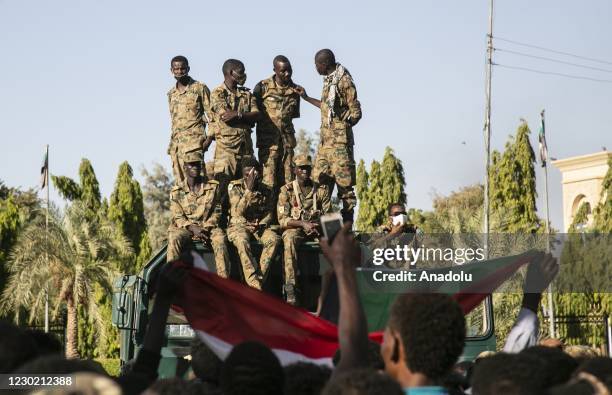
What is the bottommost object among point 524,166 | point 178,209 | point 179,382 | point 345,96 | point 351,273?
point 179,382

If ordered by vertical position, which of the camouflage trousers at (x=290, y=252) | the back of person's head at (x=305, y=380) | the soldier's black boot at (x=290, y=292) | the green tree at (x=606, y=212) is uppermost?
the green tree at (x=606, y=212)

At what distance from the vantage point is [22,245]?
1162 inches

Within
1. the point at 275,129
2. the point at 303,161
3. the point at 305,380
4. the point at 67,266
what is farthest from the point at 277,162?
the point at 67,266

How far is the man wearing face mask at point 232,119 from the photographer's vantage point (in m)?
11.7

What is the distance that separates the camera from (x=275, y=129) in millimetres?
11992

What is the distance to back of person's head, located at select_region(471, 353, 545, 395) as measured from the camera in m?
3.91

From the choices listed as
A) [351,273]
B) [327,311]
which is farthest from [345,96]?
[351,273]

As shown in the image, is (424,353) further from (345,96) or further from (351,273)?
(345,96)

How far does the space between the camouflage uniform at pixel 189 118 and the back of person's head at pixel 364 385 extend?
358 inches

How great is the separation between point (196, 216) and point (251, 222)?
0.51 metres

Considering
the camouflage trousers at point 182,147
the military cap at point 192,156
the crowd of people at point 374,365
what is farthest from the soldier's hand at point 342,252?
the camouflage trousers at point 182,147

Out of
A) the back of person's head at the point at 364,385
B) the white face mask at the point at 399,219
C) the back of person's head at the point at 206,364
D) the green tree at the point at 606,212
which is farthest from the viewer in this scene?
the green tree at the point at 606,212

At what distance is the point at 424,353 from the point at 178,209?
25.3ft

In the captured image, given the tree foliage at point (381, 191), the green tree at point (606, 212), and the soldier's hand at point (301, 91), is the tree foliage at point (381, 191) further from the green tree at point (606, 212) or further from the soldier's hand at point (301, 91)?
the soldier's hand at point (301, 91)
